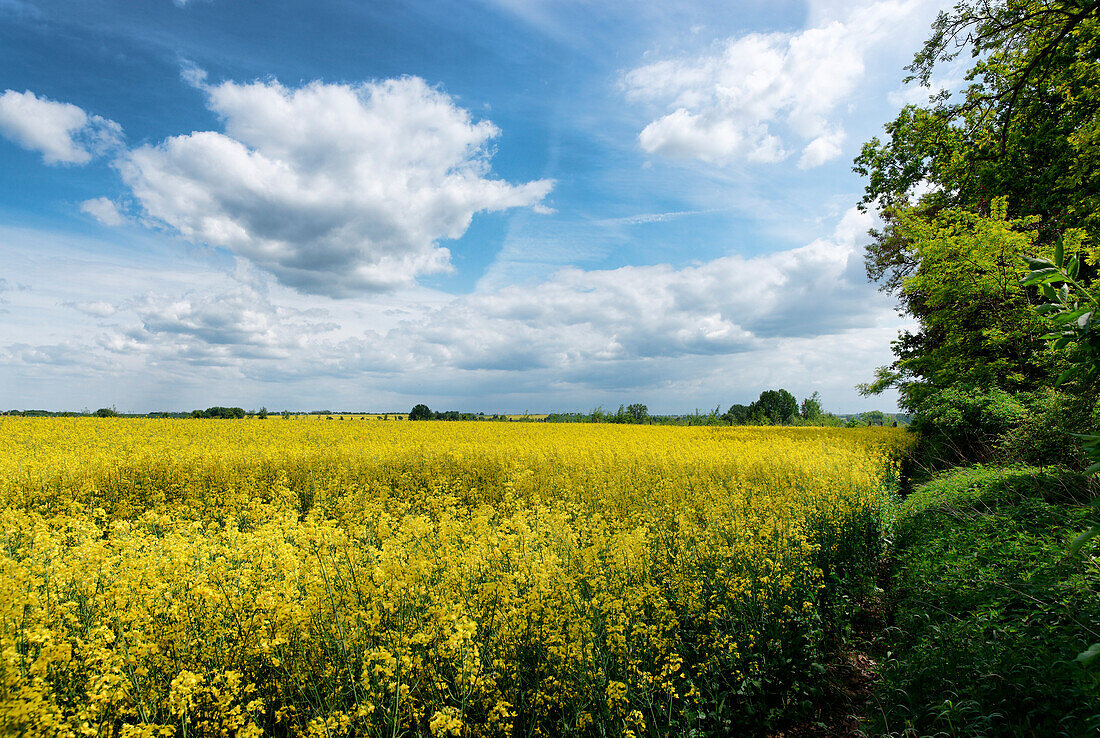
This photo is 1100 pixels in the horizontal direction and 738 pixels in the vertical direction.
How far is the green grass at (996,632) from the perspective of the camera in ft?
11.4

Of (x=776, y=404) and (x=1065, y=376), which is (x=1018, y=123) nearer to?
(x=1065, y=376)

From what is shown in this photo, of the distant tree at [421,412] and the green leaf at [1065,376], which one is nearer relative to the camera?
the green leaf at [1065,376]

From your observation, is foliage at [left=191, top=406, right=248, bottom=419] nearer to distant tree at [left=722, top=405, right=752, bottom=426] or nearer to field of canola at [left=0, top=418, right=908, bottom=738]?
field of canola at [left=0, top=418, right=908, bottom=738]

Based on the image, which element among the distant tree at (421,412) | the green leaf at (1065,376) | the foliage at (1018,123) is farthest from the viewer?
the distant tree at (421,412)

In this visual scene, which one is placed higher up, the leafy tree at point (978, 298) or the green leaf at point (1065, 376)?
the leafy tree at point (978, 298)

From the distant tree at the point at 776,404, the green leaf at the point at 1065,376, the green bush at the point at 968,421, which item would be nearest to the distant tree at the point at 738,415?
the distant tree at the point at 776,404

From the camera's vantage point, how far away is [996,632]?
427cm

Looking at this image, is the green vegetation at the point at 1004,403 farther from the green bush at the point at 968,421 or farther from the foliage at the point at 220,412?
the foliage at the point at 220,412

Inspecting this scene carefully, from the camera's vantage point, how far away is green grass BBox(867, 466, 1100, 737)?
348 cm

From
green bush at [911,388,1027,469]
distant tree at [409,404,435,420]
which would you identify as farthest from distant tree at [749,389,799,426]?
green bush at [911,388,1027,469]

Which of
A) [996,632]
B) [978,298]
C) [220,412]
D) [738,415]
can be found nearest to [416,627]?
[996,632]

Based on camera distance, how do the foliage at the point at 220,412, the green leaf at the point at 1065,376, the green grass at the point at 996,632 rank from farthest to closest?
the foliage at the point at 220,412 < the green grass at the point at 996,632 < the green leaf at the point at 1065,376

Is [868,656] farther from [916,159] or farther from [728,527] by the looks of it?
[916,159]

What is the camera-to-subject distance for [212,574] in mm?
3699
